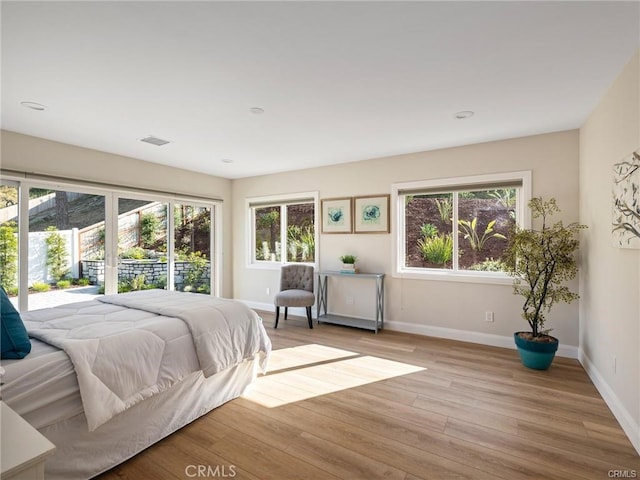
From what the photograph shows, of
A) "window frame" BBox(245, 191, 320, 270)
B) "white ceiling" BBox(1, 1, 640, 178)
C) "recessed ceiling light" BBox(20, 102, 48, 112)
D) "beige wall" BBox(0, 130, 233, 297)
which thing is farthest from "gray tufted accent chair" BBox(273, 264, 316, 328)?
"recessed ceiling light" BBox(20, 102, 48, 112)

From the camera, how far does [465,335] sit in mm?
3939

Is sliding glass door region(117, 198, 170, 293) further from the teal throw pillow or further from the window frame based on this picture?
the teal throw pillow

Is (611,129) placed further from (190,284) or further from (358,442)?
(190,284)

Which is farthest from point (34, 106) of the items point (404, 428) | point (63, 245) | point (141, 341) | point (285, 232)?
point (404, 428)

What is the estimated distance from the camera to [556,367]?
3.16 m

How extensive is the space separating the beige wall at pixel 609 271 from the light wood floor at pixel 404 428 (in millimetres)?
202

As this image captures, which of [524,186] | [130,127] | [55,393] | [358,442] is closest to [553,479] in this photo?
[358,442]

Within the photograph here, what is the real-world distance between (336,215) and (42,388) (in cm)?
388

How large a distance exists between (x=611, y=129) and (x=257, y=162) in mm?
3938

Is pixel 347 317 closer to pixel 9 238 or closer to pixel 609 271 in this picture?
pixel 609 271

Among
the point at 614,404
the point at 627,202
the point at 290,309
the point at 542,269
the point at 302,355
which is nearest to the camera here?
the point at 627,202

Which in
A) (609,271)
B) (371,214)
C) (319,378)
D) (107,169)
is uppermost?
(107,169)

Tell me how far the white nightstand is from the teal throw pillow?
74 centimetres

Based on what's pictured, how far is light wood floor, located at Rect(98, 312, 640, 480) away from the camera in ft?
5.91
